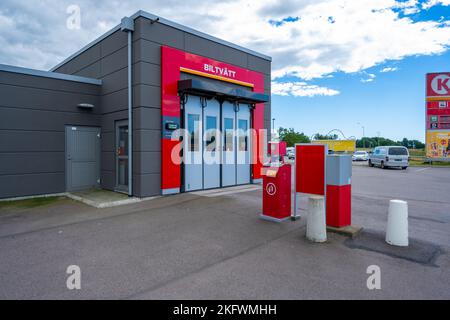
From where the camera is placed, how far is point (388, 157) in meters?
21.4

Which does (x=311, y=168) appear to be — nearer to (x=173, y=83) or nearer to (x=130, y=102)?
(x=173, y=83)

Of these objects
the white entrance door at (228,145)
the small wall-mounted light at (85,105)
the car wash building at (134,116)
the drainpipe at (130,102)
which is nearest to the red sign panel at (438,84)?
the car wash building at (134,116)

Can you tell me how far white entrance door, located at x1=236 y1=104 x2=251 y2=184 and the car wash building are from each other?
4 centimetres

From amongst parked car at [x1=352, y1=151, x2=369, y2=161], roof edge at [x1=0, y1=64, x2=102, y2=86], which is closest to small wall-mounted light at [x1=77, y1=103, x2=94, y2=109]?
roof edge at [x1=0, y1=64, x2=102, y2=86]

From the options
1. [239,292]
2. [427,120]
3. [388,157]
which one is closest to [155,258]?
[239,292]

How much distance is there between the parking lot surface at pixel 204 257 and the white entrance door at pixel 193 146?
2485 mm

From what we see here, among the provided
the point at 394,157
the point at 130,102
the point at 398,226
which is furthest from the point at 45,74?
the point at 394,157

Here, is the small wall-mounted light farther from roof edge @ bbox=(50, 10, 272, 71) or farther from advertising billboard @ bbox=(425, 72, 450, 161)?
advertising billboard @ bbox=(425, 72, 450, 161)

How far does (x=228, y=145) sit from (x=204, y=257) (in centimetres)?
662

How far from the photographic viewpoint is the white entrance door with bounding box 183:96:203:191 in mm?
9156

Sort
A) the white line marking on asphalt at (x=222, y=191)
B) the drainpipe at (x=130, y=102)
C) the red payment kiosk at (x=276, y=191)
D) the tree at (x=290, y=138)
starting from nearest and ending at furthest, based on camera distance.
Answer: the red payment kiosk at (x=276, y=191) → the drainpipe at (x=130, y=102) → the white line marking on asphalt at (x=222, y=191) → the tree at (x=290, y=138)

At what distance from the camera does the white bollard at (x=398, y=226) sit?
4512 millimetres

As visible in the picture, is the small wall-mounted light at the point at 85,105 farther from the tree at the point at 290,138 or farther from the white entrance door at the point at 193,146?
the tree at the point at 290,138

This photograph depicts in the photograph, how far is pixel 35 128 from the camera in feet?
29.3
